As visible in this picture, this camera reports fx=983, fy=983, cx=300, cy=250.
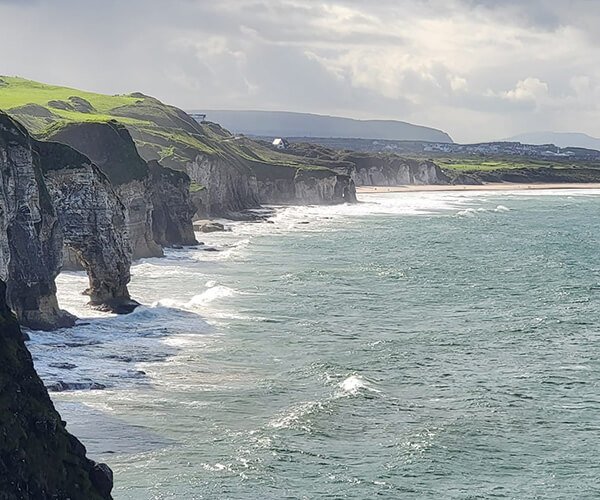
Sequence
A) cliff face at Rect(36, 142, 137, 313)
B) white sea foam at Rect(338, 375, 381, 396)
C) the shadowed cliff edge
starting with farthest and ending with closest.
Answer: cliff face at Rect(36, 142, 137, 313) → the shadowed cliff edge → white sea foam at Rect(338, 375, 381, 396)

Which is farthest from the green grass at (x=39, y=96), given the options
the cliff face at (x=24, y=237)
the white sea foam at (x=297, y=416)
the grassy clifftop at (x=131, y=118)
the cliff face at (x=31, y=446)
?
the cliff face at (x=31, y=446)

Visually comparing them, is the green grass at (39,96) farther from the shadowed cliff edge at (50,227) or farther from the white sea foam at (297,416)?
the white sea foam at (297,416)

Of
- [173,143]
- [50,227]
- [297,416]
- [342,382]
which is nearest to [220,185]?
[173,143]

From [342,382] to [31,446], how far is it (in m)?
28.6

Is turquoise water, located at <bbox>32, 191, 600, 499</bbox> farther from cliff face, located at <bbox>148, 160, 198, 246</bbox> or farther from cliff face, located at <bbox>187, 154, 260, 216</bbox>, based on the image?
cliff face, located at <bbox>187, 154, 260, 216</bbox>

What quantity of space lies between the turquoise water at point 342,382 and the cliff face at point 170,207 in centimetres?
1408

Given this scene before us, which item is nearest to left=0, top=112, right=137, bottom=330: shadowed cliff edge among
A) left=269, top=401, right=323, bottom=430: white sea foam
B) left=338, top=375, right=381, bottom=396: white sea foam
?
left=269, top=401, right=323, bottom=430: white sea foam

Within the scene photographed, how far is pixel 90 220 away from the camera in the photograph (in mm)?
74000

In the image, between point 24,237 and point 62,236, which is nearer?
point 24,237

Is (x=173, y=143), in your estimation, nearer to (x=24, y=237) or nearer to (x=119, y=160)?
(x=119, y=160)

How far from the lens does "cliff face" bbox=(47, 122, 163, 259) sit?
311 ft

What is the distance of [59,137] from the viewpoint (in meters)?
96.1

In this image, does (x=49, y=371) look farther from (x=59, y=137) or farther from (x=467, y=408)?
(x=59, y=137)

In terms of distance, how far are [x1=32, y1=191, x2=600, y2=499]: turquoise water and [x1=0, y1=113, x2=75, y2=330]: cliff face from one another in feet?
8.37
